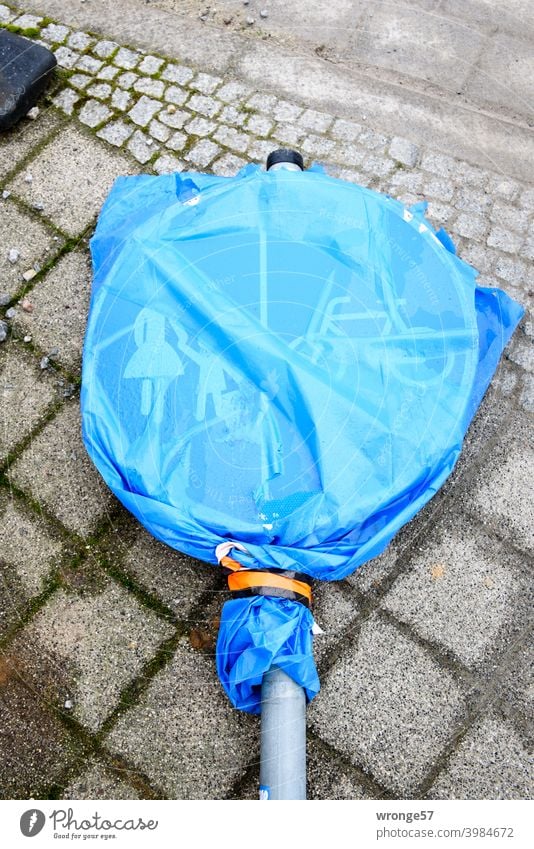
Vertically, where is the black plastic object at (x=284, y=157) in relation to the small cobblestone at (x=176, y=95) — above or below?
above

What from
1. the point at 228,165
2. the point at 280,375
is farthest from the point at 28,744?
the point at 228,165

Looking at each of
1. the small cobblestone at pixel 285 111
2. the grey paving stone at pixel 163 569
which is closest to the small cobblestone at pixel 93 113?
the small cobblestone at pixel 285 111

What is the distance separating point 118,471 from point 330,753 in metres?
1.15

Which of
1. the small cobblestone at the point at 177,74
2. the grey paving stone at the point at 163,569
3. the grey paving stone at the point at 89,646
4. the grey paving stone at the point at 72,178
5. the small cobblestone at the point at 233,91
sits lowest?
the grey paving stone at the point at 89,646

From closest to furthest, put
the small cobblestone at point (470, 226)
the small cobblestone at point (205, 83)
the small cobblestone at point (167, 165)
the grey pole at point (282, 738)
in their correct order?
the grey pole at point (282, 738)
the small cobblestone at point (470, 226)
the small cobblestone at point (167, 165)
the small cobblestone at point (205, 83)

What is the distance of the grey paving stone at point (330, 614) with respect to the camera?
2389mm

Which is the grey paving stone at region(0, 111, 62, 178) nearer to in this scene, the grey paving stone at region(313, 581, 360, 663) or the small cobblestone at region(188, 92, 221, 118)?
the small cobblestone at region(188, 92, 221, 118)

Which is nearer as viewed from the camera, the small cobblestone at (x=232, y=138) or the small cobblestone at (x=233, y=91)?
the small cobblestone at (x=232, y=138)

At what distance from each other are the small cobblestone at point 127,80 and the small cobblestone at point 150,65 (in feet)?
0.16

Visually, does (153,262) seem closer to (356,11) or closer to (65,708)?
(65,708)

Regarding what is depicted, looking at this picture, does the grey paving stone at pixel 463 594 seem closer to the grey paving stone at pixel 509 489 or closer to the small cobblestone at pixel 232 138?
the grey paving stone at pixel 509 489

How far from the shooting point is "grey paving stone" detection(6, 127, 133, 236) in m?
3.10

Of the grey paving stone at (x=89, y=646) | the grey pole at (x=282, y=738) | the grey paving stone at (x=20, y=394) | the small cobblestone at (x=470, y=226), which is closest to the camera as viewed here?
the grey pole at (x=282, y=738)

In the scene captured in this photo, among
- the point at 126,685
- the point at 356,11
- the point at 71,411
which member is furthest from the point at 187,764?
the point at 356,11
